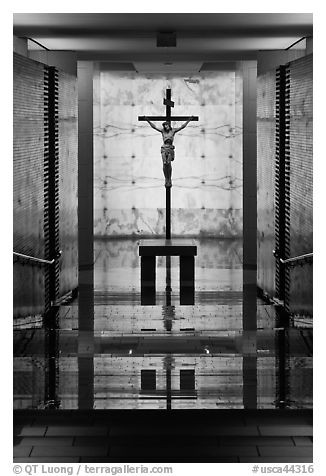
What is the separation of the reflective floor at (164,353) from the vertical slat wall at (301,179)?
12.1 inches

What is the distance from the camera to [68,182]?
11945 millimetres

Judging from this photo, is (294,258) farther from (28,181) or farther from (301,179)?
(28,181)

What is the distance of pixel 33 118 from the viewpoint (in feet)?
31.9

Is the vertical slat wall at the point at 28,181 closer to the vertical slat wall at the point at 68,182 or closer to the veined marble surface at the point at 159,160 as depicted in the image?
the vertical slat wall at the point at 68,182

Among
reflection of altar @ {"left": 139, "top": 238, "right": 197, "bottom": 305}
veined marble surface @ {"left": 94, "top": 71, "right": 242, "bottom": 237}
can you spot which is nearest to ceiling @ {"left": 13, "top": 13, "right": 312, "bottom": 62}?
reflection of altar @ {"left": 139, "top": 238, "right": 197, "bottom": 305}

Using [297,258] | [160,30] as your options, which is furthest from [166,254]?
[160,30]

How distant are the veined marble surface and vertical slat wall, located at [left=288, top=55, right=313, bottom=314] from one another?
30.1 feet

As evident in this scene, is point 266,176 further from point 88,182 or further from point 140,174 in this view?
point 140,174

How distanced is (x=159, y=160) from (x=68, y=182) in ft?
26.7

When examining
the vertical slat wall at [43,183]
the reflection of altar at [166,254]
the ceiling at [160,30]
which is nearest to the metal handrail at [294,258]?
the reflection of altar at [166,254]

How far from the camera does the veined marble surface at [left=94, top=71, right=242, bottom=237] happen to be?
19.5m
